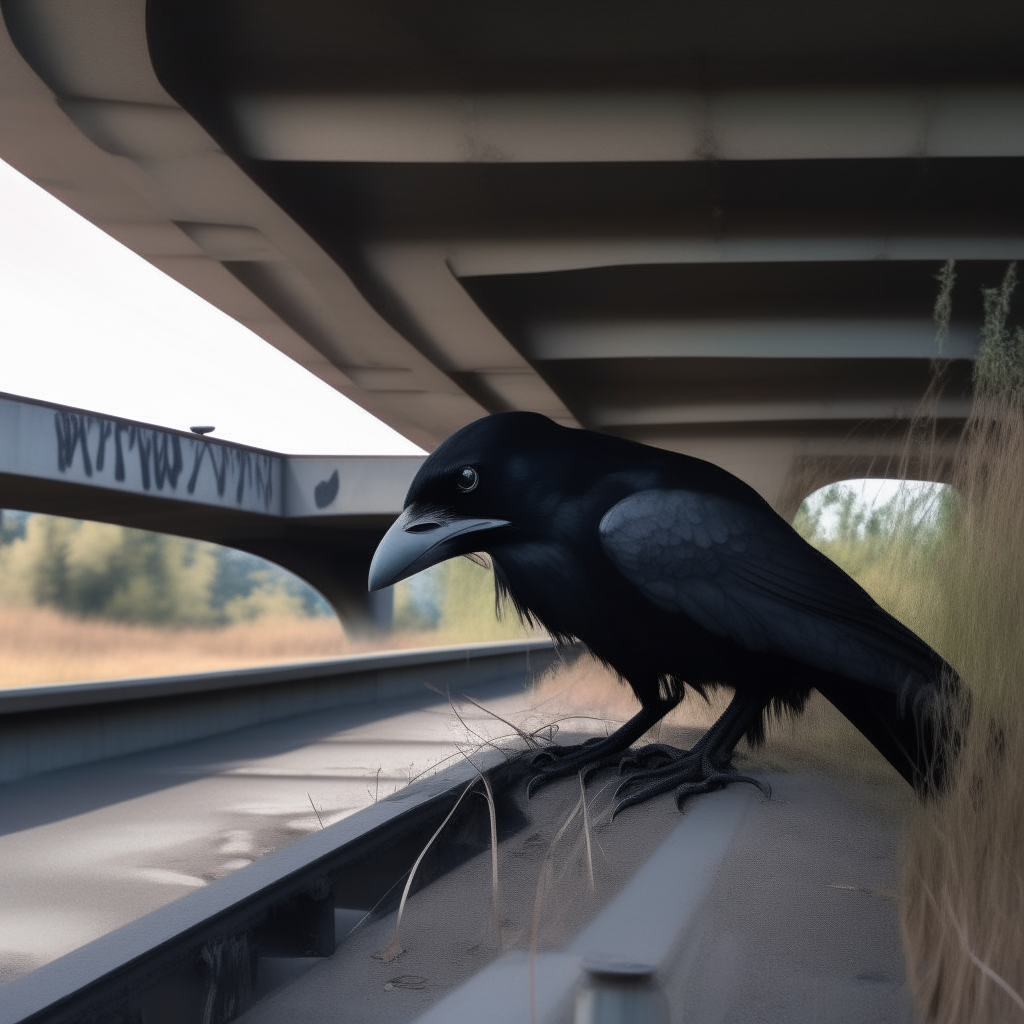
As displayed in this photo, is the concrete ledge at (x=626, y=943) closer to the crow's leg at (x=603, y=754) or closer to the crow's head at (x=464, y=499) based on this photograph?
the crow's leg at (x=603, y=754)

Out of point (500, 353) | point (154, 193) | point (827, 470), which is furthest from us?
point (500, 353)

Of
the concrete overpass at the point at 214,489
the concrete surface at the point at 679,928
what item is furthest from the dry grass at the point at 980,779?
the concrete overpass at the point at 214,489

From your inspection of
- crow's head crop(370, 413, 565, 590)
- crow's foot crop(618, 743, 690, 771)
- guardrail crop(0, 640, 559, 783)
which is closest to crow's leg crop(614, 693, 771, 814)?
crow's foot crop(618, 743, 690, 771)

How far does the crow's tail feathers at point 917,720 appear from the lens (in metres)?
2.41

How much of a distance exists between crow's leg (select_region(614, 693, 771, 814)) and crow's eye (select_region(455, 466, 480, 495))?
909 mm

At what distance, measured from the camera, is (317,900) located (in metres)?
2.32

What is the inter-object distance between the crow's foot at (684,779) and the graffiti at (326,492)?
19.4m

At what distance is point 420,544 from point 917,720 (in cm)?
129

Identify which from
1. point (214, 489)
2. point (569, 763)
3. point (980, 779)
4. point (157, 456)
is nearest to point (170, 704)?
point (569, 763)

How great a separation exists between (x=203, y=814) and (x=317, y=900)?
2.04m

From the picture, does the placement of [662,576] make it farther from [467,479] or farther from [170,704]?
[170,704]

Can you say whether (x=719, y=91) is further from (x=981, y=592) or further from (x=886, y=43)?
(x=981, y=592)

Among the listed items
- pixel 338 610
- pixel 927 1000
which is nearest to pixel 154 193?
pixel 927 1000

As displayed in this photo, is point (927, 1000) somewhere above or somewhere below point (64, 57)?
below
